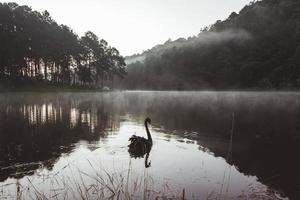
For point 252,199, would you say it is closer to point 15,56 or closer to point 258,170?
point 258,170

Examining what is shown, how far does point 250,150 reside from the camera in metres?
14.6

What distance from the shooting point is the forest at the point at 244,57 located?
13438 cm

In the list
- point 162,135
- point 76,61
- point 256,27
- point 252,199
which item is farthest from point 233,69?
point 252,199

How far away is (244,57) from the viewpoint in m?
153

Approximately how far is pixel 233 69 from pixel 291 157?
139015 millimetres

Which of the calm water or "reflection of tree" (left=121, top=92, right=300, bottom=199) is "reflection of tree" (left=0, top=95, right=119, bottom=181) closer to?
the calm water

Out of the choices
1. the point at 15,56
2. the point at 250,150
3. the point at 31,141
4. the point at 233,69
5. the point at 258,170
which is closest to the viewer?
the point at 258,170

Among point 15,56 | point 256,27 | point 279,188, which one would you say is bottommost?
point 279,188

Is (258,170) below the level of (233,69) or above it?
below

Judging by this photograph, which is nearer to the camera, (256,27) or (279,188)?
(279,188)

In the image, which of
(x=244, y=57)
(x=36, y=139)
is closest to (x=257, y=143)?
(x=36, y=139)

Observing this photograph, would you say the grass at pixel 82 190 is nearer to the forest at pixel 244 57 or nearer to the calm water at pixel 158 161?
the calm water at pixel 158 161

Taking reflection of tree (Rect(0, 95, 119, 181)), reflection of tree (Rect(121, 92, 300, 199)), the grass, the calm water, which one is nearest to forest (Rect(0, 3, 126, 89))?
reflection of tree (Rect(0, 95, 119, 181))

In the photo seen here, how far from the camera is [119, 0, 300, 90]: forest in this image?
441 feet
